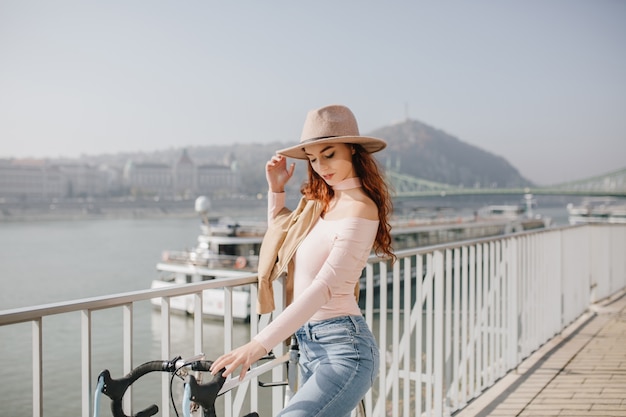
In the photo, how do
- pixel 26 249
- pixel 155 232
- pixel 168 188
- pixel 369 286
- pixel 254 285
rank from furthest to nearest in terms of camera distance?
pixel 168 188 → pixel 155 232 → pixel 26 249 → pixel 369 286 → pixel 254 285

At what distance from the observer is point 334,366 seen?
3.89 feet

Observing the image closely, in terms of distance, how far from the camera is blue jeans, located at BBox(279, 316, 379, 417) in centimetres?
115

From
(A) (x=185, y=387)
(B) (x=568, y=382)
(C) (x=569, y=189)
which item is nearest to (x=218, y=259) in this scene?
(B) (x=568, y=382)

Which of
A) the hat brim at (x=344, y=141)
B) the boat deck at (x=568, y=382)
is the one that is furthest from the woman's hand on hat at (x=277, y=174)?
the boat deck at (x=568, y=382)

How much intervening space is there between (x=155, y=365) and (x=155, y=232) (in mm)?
39861

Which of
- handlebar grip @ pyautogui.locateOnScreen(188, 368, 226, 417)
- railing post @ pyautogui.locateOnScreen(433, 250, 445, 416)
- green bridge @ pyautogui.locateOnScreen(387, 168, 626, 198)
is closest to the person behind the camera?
handlebar grip @ pyautogui.locateOnScreen(188, 368, 226, 417)

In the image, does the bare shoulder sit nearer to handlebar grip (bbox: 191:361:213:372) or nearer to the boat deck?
handlebar grip (bbox: 191:361:213:372)

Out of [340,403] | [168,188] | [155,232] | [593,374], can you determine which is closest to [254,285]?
[340,403]

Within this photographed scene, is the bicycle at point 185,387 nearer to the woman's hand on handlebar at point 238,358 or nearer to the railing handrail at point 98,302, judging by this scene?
the woman's hand on handlebar at point 238,358

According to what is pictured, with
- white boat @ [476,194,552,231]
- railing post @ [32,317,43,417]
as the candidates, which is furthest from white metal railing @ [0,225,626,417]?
white boat @ [476,194,552,231]

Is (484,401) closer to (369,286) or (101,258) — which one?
(369,286)

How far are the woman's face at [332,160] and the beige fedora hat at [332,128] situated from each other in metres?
0.03

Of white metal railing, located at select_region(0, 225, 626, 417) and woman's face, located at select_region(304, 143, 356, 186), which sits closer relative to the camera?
white metal railing, located at select_region(0, 225, 626, 417)

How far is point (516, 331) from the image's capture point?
119 inches
